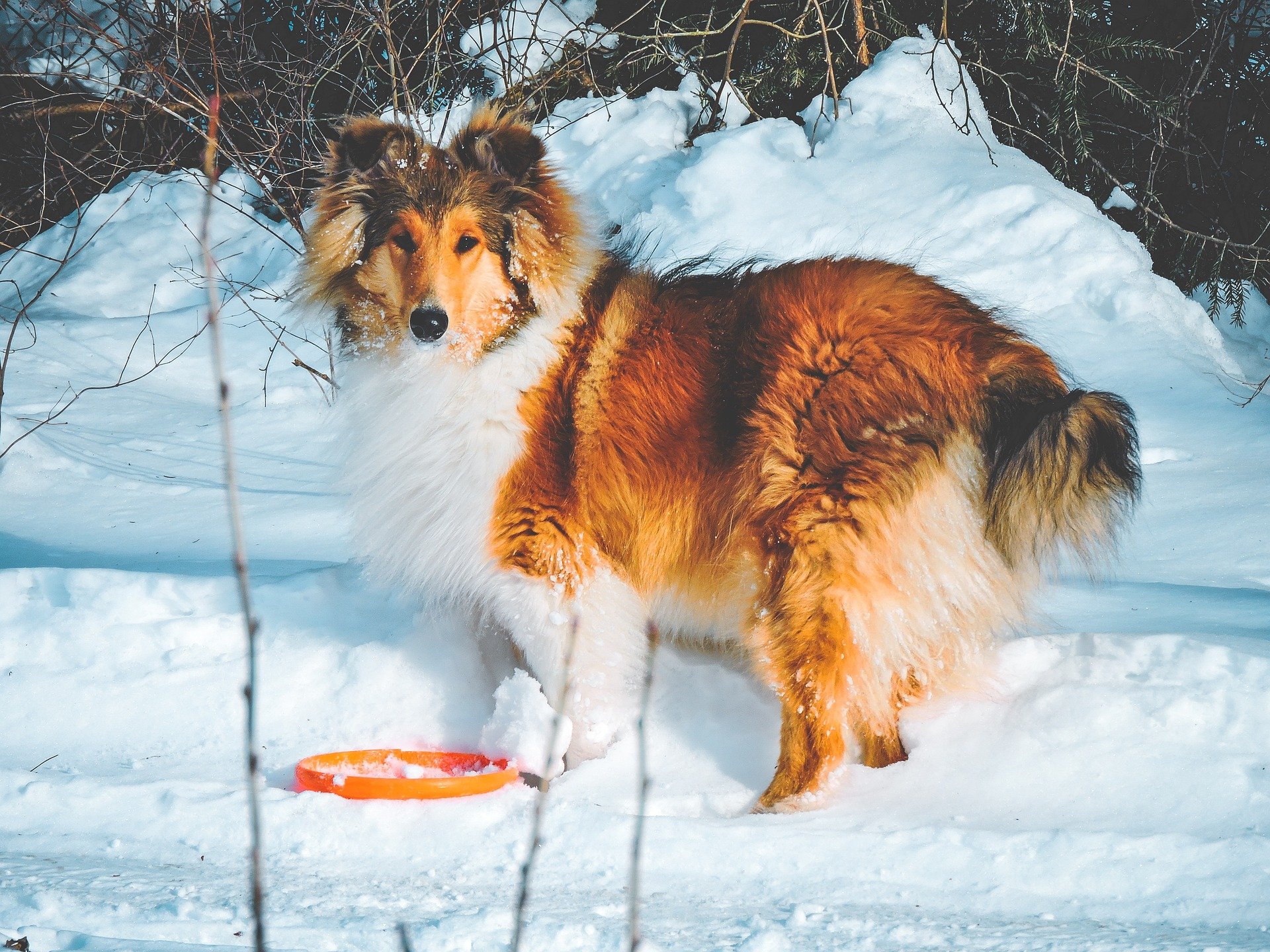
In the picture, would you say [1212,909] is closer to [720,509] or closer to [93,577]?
[720,509]

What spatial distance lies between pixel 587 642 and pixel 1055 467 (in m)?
1.37

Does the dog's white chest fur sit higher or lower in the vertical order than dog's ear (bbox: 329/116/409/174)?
lower

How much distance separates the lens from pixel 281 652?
135 inches

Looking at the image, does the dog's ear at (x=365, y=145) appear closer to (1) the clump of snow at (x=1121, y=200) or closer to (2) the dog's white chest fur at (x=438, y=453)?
(2) the dog's white chest fur at (x=438, y=453)

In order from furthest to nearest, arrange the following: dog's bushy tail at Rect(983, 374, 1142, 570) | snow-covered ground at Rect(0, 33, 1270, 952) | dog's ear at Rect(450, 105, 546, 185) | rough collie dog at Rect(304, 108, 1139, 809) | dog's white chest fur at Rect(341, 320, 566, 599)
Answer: dog's ear at Rect(450, 105, 546, 185) < dog's white chest fur at Rect(341, 320, 566, 599) < rough collie dog at Rect(304, 108, 1139, 809) < dog's bushy tail at Rect(983, 374, 1142, 570) < snow-covered ground at Rect(0, 33, 1270, 952)

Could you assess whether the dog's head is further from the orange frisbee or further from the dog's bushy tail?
the dog's bushy tail

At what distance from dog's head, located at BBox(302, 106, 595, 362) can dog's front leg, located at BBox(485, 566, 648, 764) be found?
29.3 inches

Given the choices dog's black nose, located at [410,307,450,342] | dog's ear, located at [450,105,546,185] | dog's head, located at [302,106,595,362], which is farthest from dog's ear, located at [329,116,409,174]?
dog's black nose, located at [410,307,450,342]

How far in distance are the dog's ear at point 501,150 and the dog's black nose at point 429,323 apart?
523 millimetres

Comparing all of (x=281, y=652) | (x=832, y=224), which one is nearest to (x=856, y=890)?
(x=281, y=652)

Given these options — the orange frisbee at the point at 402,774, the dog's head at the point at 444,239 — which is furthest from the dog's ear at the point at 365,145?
the orange frisbee at the point at 402,774

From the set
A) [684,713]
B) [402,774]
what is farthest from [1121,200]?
[402,774]

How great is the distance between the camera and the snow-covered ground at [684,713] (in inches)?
81.6

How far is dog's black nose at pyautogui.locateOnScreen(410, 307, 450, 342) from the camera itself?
9.84ft
